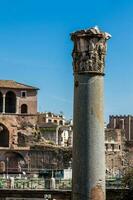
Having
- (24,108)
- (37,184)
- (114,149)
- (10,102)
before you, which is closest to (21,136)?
(24,108)

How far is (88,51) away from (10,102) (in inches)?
2106

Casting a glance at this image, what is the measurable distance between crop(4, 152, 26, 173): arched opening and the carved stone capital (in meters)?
46.4

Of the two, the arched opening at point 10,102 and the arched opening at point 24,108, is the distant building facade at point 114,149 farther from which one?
the arched opening at point 10,102

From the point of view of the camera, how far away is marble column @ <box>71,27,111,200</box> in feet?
25.3

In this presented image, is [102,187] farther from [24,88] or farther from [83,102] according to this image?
[24,88]

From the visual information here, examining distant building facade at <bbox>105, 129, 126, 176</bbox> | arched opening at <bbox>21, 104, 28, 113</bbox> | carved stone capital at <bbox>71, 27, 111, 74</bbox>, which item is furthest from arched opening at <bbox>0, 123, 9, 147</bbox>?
carved stone capital at <bbox>71, 27, 111, 74</bbox>

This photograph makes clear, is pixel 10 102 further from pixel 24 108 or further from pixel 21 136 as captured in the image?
pixel 21 136

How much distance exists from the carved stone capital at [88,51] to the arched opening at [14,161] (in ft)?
152

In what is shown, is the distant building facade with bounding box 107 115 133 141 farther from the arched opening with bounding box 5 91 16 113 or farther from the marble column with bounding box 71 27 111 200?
the marble column with bounding box 71 27 111 200

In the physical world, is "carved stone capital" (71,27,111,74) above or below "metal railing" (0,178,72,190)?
above

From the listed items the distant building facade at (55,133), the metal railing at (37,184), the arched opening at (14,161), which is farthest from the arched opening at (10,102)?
the metal railing at (37,184)

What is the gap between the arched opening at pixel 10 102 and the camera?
60.2 m

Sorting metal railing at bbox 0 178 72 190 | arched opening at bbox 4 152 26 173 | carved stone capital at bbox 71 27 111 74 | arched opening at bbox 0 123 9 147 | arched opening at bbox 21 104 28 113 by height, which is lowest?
metal railing at bbox 0 178 72 190

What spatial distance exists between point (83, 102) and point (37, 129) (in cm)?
5082
